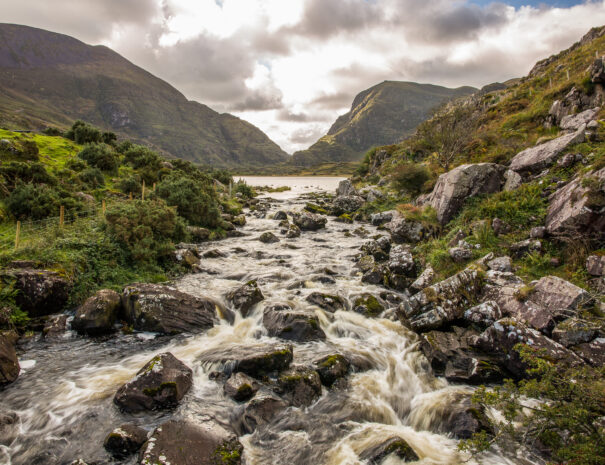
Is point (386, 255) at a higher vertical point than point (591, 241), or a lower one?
lower

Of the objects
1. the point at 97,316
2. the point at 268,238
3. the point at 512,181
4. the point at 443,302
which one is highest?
the point at 512,181

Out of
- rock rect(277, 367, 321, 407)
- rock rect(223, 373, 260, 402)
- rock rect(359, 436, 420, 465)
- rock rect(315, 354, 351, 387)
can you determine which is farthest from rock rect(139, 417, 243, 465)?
rock rect(315, 354, 351, 387)

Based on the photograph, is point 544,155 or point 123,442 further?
point 544,155

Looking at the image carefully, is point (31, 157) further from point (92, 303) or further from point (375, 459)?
point (375, 459)

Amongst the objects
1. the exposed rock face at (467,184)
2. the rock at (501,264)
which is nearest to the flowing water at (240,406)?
the rock at (501,264)

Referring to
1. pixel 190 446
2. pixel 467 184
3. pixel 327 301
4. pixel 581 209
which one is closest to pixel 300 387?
pixel 190 446

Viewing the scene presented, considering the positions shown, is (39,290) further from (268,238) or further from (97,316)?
(268,238)

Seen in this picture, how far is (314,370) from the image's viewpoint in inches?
335

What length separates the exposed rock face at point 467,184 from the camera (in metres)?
17.4

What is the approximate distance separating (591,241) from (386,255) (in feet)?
35.1

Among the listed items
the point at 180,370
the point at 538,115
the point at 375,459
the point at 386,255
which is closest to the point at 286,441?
the point at 375,459

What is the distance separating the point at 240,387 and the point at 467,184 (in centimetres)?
1704

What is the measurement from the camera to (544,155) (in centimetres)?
1527

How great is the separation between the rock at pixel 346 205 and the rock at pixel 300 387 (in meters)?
32.6
